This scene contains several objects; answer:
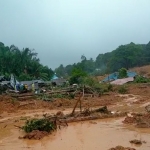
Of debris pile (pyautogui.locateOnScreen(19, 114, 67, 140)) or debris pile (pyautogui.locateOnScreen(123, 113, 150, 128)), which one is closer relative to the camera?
debris pile (pyautogui.locateOnScreen(19, 114, 67, 140))

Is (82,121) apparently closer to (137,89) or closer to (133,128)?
(133,128)

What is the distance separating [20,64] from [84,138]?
31055mm

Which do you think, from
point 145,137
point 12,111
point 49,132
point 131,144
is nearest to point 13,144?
point 49,132

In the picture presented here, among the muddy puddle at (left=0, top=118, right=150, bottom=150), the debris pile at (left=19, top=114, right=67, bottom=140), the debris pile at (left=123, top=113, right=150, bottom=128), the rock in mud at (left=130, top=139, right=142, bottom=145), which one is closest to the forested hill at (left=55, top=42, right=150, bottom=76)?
the debris pile at (left=123, top=113, right=150, bottom=128)

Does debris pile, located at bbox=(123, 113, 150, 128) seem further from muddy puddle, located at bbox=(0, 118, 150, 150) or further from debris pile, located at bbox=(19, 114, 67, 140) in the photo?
debris pile, located at bbox=(19, 114, 67, 140)

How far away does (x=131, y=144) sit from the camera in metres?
9.89

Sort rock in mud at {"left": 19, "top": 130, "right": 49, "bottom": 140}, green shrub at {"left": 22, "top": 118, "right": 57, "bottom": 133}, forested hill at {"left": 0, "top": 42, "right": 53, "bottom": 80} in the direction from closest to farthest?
rock in mud at {"left": 19, "top": 130, "right": 49, "bottom": 140} → green shrub at {"left": 22, "top": 118, "right": 57, "bottom": 133} → forested hill at {"left": 0, "top": 42, "right": 53, "bottom": 80}

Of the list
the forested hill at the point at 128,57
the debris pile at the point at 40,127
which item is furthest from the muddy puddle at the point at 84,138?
the forested hill at the point at 128,57

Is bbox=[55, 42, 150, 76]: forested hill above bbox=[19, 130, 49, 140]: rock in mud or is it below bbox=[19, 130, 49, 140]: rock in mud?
above

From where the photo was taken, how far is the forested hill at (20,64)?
39875 millimetres

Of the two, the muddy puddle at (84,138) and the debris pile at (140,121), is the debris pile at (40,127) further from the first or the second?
the debris pile at (140,121)

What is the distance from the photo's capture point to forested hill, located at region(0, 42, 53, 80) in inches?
1570

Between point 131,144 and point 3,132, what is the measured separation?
20.2 feet

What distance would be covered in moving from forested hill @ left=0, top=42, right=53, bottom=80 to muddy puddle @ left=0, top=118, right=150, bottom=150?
26.4m
